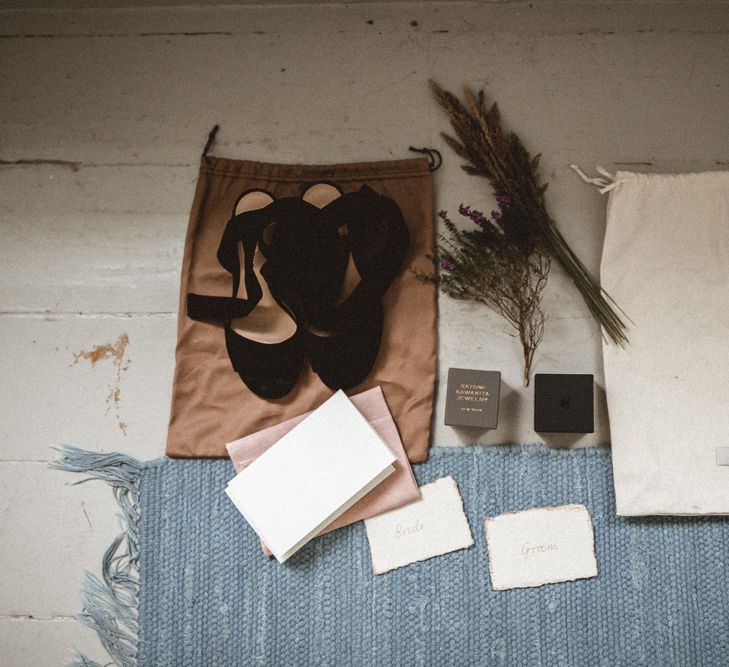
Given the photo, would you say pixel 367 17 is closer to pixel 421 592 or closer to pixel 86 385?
pixel 86 385

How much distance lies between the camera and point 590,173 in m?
1.09

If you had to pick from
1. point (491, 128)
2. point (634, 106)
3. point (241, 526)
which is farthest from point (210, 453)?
point (634, 106)

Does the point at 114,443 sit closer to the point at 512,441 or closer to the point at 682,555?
the point at 512,441

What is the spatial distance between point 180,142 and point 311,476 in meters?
0.65

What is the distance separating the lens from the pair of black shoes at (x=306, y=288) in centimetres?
103

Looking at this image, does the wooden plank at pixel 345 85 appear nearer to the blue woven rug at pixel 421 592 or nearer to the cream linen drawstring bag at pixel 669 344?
the cream linen drawstring bag at pixel 669 344

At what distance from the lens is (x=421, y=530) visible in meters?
1.01

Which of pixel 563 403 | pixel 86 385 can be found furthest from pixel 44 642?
pixel 563 403

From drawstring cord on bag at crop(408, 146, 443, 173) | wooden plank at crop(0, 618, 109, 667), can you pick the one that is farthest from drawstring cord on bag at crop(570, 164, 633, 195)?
wooden plank at crop(0, 618, 109, 667)

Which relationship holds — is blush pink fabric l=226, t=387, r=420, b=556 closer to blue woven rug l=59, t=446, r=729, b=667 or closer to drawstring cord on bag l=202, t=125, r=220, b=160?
blue woven rug l=59, t=446, r=729, b=667

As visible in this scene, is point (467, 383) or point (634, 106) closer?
point (467, 383)

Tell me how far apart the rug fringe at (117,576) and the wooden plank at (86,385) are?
0.03 m

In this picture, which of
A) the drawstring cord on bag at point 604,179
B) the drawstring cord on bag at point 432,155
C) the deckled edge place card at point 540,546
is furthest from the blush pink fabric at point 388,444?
the drawstring cord on bag at point 604,179

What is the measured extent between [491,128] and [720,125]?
411 mm
